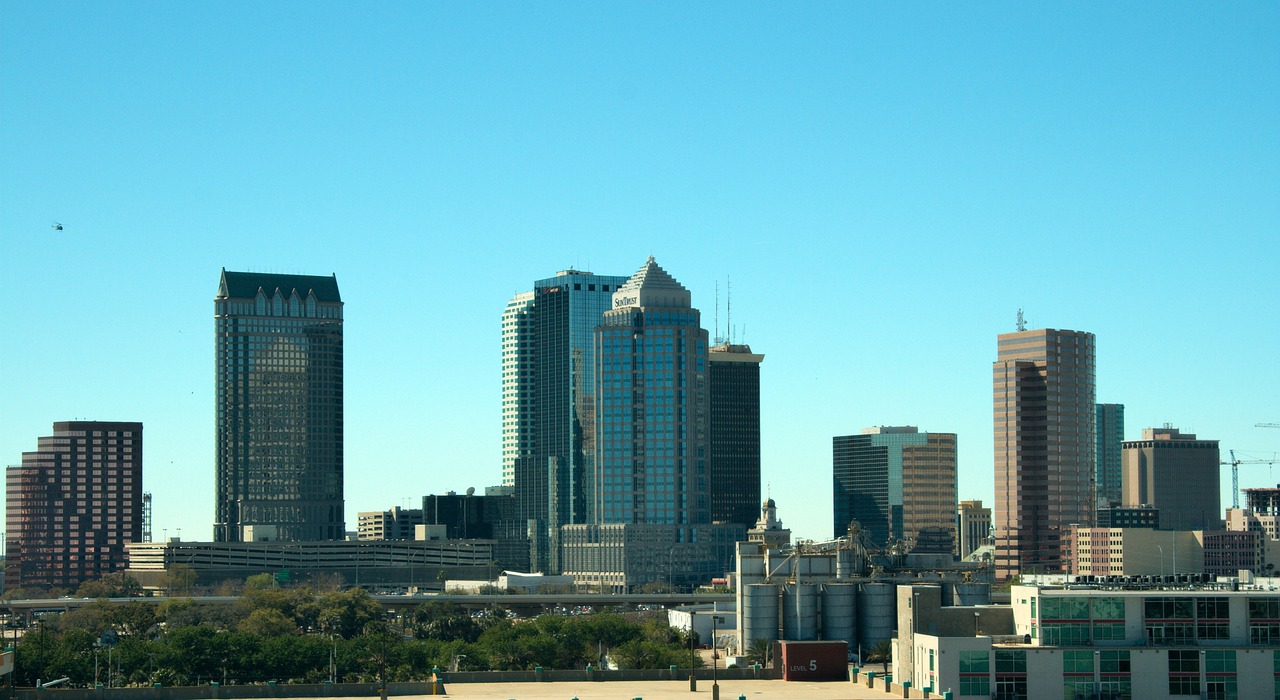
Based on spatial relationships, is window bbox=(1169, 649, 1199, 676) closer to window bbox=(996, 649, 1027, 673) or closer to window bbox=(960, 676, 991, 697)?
window bbox=(996, 649, 1027, 673)

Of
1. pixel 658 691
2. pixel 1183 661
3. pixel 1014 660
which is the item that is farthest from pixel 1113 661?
pixel 658 691

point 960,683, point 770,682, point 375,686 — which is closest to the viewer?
point 960,683

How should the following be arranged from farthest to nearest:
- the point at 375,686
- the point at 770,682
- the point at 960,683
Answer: the point at 770,682 → the point at 375,686 → the point at 960,683

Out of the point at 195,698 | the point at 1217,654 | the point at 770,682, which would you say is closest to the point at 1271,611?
the point at 1217,654

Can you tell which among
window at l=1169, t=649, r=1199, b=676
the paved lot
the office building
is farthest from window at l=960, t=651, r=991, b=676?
window at l=1169, t=649, r=1199, b=676

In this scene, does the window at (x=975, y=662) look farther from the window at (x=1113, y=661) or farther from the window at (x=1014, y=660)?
the window at (x=1113, y=661)

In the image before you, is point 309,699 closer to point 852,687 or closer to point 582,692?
point 582,692

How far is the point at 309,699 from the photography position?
17800 centimetres

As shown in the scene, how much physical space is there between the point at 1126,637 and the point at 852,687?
29666 millimetres

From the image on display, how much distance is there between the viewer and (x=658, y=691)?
185m

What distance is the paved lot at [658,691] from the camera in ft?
587

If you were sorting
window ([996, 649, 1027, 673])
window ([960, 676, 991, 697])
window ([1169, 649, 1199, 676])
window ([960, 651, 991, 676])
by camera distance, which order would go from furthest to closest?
1. window ([1169, 649, 1199, 676])
2. window ([996, 649, 1027, 673])
3. window ([960, 651, 991, 676])
4. window ([960, 676, 991, 697])

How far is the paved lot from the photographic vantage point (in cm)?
17900

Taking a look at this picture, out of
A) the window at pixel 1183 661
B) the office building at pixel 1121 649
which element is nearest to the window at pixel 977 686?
the office building at pixel 1121 649
